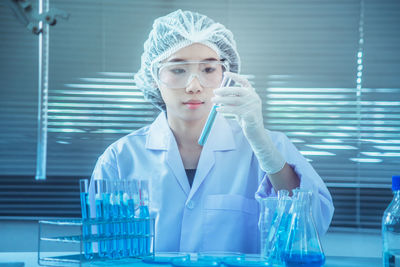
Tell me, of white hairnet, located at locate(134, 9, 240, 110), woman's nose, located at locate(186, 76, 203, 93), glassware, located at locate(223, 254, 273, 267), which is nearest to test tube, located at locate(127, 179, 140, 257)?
glassware, located at locate(223, 254, 273, 267)

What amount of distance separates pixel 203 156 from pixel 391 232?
82 cm

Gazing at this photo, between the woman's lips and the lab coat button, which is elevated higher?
the woman's lips

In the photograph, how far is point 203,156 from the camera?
77.4 inches

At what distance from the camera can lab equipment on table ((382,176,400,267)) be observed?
1259 millimetres

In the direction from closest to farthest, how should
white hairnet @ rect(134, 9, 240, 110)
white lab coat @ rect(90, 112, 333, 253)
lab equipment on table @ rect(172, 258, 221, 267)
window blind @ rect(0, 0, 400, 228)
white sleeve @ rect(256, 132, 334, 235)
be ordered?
lab equipment on table @ rect(172, 258, 221, 267), white sleeve @ rect(256, 132, 334, 235), white lab coat @ rect(90, 112, 333, 253), white hairnet @ rect(134, 9, 240, 110), window blind @ rect(0, 0, 400, 228)

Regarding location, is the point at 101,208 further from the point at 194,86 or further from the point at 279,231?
the point at 194,86

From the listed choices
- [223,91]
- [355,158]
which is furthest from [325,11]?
[223,91]

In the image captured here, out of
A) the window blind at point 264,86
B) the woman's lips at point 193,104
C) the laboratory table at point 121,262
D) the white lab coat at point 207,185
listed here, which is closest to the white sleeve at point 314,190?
the white lab coat at point 207,185

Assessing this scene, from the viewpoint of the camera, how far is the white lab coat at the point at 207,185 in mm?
1821

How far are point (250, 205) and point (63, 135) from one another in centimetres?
138

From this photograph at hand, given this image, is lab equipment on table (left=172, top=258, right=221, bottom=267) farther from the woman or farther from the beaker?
the woman

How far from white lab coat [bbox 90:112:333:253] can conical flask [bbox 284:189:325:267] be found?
1.53 ft

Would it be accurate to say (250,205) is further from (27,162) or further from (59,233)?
(27,162)

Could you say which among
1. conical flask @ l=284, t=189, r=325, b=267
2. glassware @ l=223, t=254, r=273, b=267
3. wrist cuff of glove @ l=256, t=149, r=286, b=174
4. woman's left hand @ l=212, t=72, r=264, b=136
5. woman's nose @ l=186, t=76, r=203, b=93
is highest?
woman's nose @ l=186, t=76, r=203, b=93
